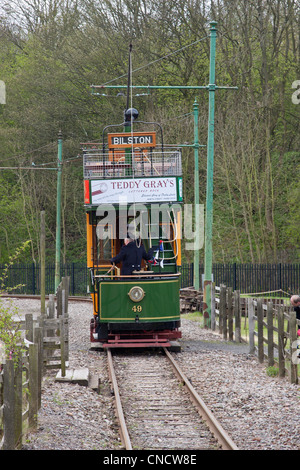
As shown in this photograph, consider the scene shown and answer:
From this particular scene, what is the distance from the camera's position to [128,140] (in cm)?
1659

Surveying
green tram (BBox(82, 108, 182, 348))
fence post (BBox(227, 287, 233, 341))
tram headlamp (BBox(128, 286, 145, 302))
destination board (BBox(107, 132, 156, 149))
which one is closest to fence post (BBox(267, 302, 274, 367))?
green tram (BBox(82, 108, 182, 348))

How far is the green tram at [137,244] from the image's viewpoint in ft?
48.4

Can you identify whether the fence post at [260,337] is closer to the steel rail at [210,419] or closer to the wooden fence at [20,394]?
the steel rail at [210,419]

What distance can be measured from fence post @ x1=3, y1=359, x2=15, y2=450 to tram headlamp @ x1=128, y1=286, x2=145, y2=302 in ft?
25.3

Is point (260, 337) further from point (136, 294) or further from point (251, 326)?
point (136, 294)

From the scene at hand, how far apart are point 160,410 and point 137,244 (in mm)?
5937

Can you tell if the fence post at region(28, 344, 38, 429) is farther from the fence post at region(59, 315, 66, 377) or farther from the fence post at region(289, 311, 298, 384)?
the fence post at region(289, 311, 298, 384)

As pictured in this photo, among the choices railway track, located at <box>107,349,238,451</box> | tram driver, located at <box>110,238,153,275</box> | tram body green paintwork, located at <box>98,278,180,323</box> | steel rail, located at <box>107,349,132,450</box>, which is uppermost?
tram driver, located at <box>110,238,153,275</box>

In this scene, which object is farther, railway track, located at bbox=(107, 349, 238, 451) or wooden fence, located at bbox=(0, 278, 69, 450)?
railway track, located at bbox=(107, 349, 238, 451)

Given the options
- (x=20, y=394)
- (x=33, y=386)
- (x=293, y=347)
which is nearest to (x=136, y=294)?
(x=293, y=347)

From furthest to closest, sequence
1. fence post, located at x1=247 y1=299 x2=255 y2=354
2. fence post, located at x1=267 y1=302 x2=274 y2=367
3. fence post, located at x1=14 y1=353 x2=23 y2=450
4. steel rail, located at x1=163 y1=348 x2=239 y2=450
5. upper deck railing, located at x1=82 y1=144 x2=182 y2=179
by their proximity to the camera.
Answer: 1. upper deck railing, located at x1=82 y1=144 x2=182 y2=179
2. fence post, located at x1=247 y1=299 x2=255 y2=354
3. fence post, located at x1=267 y1=302 x2=274 y2=367
4. steel rail, located at x1=163 y1=348 x2=239 y2=450
5. fence post, located at x1=14 y1=353 x2=23 y2=450

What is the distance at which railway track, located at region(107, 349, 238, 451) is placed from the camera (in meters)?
8.03

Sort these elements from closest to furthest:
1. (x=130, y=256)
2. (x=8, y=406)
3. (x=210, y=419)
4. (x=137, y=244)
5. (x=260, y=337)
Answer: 1. (x=8, y=406)
2. (x=210, y=419)
3. (x=260, y=337)
4. (x=130, y=256)
5. (x=137, y=244)

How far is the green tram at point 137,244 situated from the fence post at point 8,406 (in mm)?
7379
